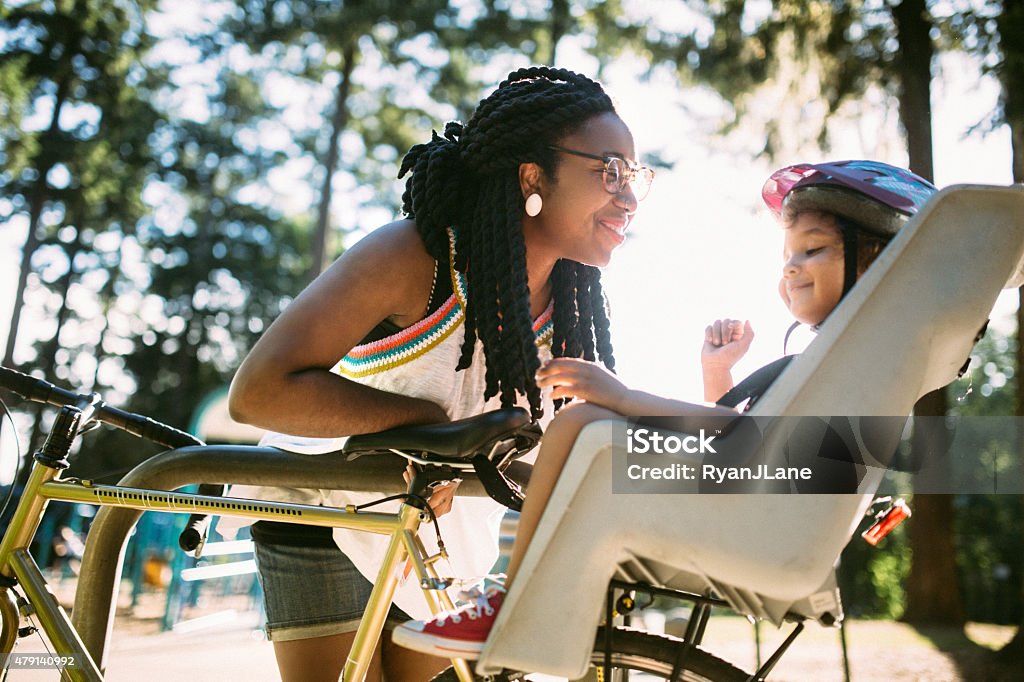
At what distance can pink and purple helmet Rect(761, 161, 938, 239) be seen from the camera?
5.74ft

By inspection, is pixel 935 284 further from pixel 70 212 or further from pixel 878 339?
pixel 70 212

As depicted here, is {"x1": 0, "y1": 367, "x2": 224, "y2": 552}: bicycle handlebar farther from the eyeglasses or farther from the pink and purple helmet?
the pink and purple helmet

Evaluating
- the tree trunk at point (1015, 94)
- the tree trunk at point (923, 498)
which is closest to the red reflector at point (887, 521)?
the tree trunk at point (1015, 94)

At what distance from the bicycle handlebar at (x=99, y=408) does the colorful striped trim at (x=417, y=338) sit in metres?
0.48

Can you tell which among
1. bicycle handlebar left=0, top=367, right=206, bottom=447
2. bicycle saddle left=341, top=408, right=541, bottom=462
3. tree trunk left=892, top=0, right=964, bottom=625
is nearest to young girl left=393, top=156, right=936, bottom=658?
bicycle saddle left=341, top=408, right=541, bottom=462

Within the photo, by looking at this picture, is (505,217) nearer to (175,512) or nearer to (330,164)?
(175,512)

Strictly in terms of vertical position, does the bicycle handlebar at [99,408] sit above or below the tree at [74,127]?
below

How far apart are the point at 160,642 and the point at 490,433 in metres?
5.92

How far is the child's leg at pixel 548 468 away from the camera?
1460 millimetres

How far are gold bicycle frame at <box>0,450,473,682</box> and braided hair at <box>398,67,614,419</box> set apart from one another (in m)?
0.42

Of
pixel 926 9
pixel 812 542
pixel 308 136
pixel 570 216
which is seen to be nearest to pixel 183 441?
pixel 570 216

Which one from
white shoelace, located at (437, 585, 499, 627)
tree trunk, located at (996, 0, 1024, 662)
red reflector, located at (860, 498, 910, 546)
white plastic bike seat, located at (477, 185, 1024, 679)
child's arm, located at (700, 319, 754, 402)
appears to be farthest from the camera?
tree trunk, located at (996, 0, 1024, 662)

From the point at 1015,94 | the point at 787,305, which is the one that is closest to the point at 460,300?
the point at 787,305

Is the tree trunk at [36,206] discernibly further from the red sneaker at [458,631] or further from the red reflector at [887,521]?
the red reflector at [887,521]
